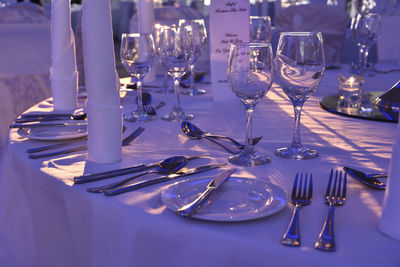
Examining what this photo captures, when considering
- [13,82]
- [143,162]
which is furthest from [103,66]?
[13,82]

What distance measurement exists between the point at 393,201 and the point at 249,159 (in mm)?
365

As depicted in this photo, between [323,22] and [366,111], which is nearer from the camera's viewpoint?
[366,111]

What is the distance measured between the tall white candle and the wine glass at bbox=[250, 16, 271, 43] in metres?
0.42

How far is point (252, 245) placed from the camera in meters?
0.58

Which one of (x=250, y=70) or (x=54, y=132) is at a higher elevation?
(x=250, y=70)

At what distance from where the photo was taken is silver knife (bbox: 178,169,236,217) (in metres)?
0.64

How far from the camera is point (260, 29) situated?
68.0 inches

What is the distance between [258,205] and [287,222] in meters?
0.05

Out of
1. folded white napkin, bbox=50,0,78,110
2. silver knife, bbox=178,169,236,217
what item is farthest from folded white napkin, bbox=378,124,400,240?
folded white napkin, bbox=50,0,78,110

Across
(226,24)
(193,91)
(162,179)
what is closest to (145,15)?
(193,91)

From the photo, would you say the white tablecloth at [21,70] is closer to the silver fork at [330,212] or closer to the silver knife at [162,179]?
the silver knife at [162,179]

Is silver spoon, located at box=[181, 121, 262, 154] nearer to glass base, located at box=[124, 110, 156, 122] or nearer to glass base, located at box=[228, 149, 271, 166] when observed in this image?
glass base, located at box=[228, 149, 271, 166]

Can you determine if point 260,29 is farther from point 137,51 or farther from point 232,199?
point 232,199

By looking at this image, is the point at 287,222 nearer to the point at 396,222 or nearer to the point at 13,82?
the point at 396,222
